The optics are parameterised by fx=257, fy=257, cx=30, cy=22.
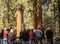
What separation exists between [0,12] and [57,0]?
41.5 ft

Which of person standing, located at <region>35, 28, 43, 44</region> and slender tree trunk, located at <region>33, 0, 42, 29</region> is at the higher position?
slender tree trunk, located at <region>33, 0, 42, 29</region>

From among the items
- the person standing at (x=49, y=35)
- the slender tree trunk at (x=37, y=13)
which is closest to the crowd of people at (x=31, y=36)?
the person standing at (x=49, y=35)

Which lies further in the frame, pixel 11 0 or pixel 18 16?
pixel 11 0

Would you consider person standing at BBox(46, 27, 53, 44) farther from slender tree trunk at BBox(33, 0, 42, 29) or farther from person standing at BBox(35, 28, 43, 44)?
slender tree trunk at BBox(33, 0, 42, 29)

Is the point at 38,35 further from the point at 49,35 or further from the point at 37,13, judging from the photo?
the point at 37,13

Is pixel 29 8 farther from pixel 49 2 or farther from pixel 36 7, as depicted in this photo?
pixel 36 7

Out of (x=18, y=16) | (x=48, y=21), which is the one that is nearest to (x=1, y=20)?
(x=48, y=21)

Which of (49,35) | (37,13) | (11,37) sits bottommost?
(11,37)

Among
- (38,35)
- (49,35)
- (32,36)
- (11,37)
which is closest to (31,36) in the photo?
(32,36)

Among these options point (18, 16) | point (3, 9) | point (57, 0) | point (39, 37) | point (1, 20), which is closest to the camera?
point (39, 37)

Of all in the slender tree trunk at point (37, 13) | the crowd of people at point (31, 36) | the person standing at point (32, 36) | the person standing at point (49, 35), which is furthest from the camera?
the slender tree trunk at point (37, 13)

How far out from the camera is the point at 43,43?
23250 millimetres

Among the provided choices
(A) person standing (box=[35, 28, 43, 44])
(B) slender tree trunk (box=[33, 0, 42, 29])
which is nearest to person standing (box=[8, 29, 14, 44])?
(A) person standing (box=[35, 28, 43, 44])

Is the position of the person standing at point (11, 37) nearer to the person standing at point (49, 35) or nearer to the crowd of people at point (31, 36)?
the crowd of people at point (31, 36)
